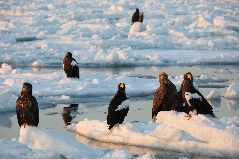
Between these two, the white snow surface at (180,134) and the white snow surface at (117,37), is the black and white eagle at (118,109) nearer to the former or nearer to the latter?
the white snow surface at (180,134)

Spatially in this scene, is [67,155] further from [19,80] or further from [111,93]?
[19,80]

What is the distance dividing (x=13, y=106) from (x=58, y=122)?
6.56ft

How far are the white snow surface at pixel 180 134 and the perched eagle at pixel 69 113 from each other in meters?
1.52

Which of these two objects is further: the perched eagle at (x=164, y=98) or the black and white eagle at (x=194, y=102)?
the perched eagle at (x=164, y=98)

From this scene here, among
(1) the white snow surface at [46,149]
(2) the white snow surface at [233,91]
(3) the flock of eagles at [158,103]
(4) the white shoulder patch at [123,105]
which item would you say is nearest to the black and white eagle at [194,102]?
(3) the flock of eagles at [158,103]

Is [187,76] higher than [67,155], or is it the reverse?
[187,76]

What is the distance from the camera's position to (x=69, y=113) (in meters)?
14.4

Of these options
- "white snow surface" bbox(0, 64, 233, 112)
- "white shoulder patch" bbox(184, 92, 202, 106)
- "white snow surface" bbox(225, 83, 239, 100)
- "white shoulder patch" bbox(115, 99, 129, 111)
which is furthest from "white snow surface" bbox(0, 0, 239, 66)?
"white shoulder patch" bbox(184, 92, 202, 106)

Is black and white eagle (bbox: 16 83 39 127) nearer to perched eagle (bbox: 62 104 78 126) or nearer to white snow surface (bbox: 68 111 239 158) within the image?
white snow surface (bbox: 68 111 239 158)

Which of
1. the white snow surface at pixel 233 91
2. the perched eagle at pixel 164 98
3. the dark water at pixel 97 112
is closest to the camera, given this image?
the dark water at pixel 97 112

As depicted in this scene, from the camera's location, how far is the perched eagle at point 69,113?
13434mm

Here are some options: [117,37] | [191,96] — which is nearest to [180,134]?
[191,96]

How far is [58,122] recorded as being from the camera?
518 inches

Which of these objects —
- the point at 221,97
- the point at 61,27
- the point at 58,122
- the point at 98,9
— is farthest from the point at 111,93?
the point at 98,9
